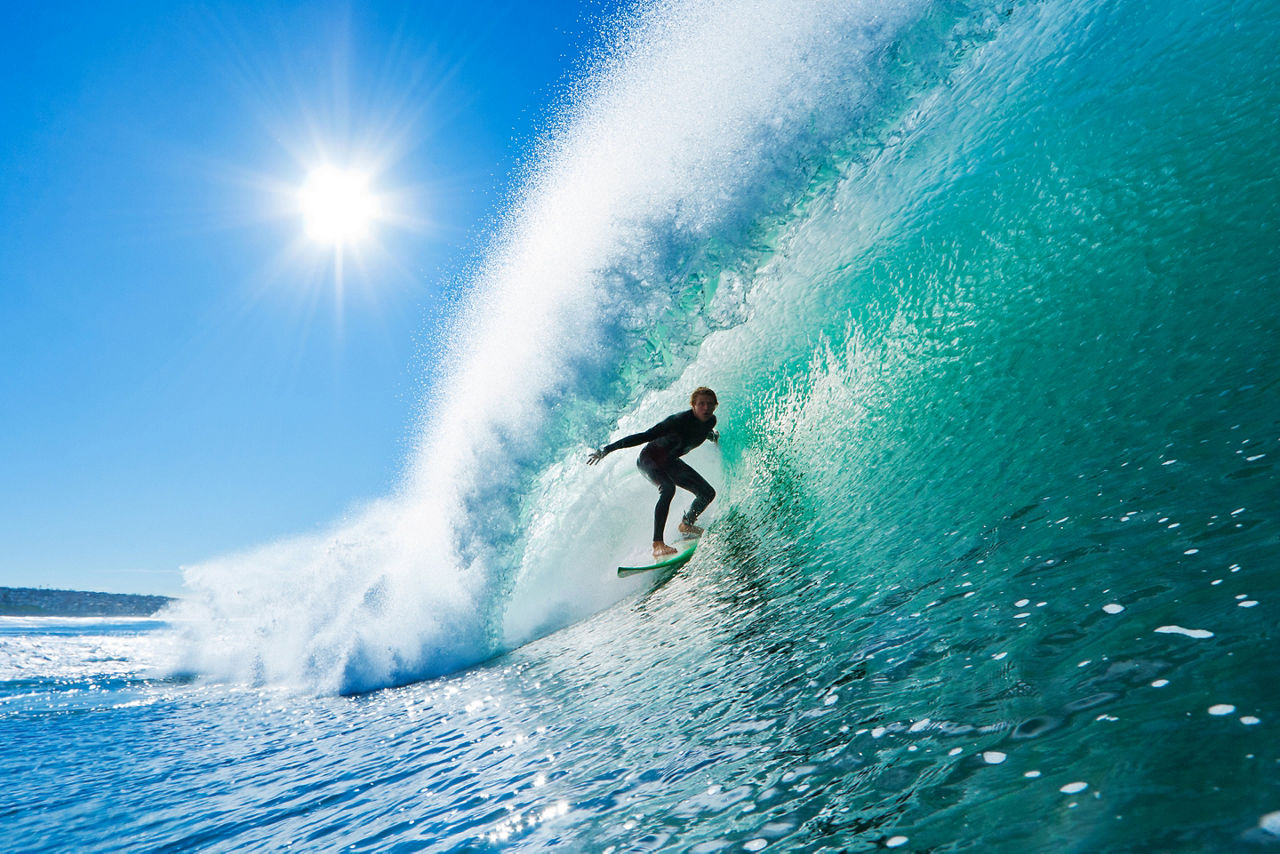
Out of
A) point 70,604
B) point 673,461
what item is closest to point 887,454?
point 673,461

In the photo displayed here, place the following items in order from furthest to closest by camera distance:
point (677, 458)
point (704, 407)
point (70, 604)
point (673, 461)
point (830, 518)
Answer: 1. point (70, 604)
2. point (677, 458)
3. point (673, 461)
4. point (704, 407)
5. point (830, 518)

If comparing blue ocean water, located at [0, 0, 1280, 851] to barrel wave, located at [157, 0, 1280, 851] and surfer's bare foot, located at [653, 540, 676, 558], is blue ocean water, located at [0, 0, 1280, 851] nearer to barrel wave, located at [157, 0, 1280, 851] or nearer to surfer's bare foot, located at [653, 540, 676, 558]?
barrel wave, located at [157, 0, 1280, 851]

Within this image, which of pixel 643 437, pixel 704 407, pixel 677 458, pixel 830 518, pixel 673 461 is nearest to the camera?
pixel 830 518

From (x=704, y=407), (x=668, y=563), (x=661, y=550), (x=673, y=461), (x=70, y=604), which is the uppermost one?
(x=70, y=604)

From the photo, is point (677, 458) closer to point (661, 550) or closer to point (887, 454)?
point (661, 550)

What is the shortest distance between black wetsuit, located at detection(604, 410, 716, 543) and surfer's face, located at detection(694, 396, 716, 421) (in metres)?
0.05

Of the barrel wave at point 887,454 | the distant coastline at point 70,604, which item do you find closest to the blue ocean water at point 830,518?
the barrel wave at point 887,454

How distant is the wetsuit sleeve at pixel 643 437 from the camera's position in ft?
19.7

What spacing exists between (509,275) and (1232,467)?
24.8 ft

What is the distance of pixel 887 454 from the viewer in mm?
4996

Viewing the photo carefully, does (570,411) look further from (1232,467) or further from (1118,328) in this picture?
(1232,467)

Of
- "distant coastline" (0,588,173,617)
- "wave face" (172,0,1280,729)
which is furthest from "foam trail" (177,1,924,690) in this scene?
"distant coastline" (0,588,173,617)

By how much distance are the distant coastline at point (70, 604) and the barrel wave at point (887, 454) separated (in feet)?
205

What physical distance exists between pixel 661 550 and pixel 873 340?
3.02 m
